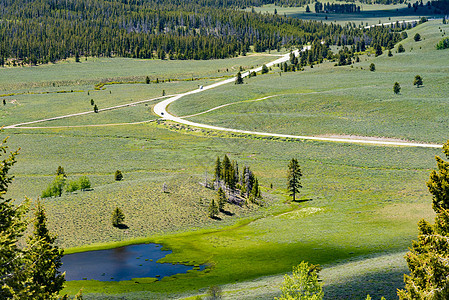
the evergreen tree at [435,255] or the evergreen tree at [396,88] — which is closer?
the evergreen tree at [435,255]

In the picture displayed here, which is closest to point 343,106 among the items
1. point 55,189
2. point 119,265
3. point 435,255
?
point 55,189

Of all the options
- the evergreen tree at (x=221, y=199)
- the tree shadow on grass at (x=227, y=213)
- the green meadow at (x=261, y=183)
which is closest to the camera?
the green meadow at (x=261, y=183)

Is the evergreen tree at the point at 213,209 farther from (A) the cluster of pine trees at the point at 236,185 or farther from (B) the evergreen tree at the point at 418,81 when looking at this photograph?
(B) the evergreen tree at the point at 418,81

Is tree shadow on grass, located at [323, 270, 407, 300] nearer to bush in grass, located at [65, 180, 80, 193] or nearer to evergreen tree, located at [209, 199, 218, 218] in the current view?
evergreen tree, located at [209, 199, 218, 218]

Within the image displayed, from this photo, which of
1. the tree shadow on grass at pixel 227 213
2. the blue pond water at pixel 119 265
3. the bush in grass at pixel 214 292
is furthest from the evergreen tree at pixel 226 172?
the bush in grass at pixel 214 292

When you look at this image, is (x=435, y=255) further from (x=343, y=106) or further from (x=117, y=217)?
(x=343, y=106)

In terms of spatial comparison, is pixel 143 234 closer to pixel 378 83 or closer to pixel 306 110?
pixel 306 110
